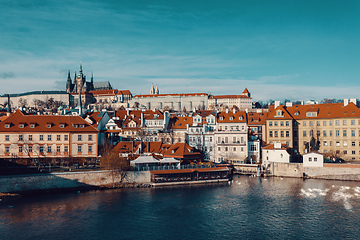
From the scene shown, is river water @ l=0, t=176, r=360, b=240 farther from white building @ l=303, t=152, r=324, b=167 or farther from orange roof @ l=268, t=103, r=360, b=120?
orange roof @ l=268, t=103, r=360, b=120

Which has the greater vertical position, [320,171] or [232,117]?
[232,117]

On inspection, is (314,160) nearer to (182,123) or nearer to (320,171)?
(320,171)

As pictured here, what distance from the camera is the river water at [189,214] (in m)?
31.6

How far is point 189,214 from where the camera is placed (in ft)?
123

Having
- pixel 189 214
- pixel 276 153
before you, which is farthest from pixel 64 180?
pixel 276 153

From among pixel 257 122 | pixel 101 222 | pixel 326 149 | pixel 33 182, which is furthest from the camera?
pixel 257 122

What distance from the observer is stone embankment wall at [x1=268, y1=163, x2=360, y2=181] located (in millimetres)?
56062

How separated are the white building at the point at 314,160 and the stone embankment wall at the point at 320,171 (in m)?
0.67

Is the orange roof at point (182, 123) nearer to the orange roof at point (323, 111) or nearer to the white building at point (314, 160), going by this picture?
the orange roof at point (323, 111)

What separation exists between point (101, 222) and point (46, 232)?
5265 mm

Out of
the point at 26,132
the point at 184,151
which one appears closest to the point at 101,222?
the point at 184,151

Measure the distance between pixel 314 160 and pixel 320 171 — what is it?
6.72ft

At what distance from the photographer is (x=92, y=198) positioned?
143ft

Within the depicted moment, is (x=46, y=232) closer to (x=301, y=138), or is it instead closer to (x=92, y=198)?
(x=92, y=198)
